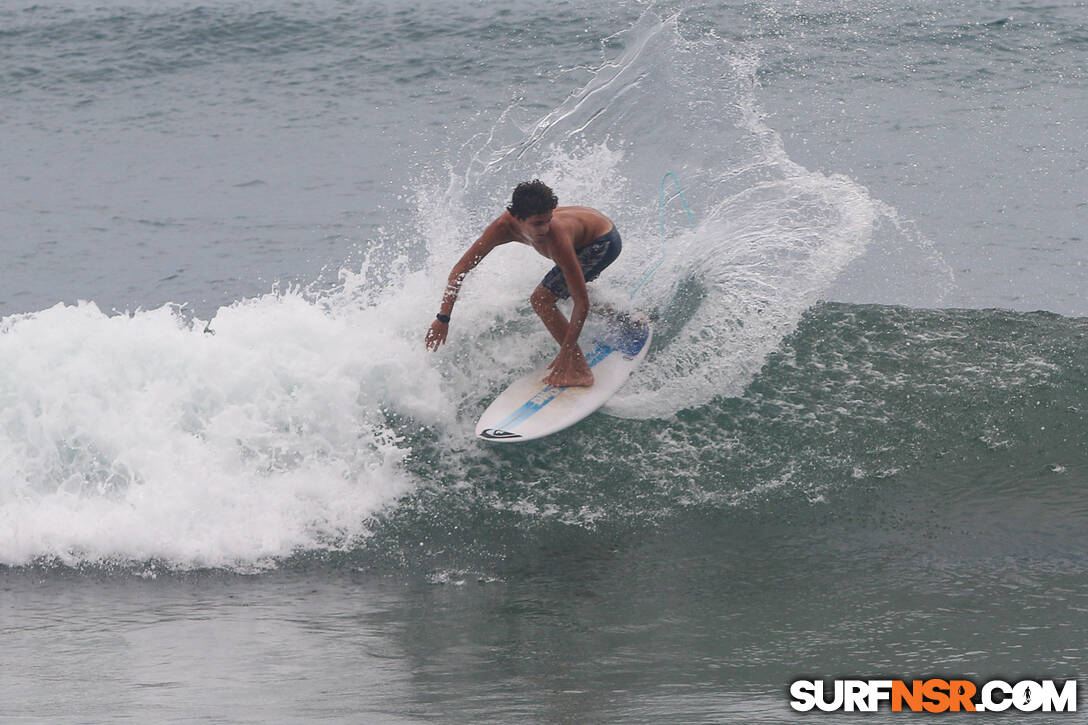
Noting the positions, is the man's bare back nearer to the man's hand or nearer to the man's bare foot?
the man's hand

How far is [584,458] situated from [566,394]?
1.39ft

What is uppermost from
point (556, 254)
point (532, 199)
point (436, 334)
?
point (532, 199)

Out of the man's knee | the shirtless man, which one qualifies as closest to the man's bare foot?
the shirtless man

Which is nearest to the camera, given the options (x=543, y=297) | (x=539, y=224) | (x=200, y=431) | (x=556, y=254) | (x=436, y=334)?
(x=539, y=224)

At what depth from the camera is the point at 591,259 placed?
7.03m

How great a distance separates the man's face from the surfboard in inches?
46.5

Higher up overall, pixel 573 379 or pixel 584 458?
pixel 573 379

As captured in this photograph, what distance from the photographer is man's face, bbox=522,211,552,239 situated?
6133mm

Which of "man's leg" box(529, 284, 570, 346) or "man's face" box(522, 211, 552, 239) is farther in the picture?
"man's leg" box(529, 284, 570, 346)

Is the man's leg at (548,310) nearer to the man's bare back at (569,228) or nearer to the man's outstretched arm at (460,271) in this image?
the man's bare back at (569,228)

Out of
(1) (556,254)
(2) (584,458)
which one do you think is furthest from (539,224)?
(2) (584,458)

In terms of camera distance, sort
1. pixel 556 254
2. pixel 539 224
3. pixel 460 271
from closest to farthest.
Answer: pixel 539 224, pixel 556 254, pixel 460 271

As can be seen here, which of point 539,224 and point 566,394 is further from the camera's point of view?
point 566,394

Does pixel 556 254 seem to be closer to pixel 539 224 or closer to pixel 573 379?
pixel 539 224
